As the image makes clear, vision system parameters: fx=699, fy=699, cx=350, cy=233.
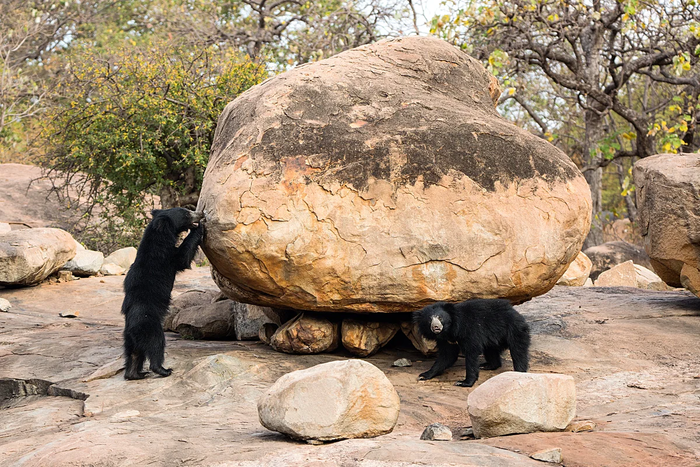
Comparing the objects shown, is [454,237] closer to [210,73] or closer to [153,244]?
[153,244]

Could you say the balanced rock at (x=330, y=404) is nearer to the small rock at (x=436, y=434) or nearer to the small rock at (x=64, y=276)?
the small rock at (x=436, y=434)

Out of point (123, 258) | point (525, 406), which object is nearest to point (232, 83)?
point (123, 258)

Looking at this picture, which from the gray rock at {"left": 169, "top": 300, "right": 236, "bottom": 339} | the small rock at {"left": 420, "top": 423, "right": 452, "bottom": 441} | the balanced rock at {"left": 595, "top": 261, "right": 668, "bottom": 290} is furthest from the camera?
the balanced rock at {"left": 595, "top": 261, "right": 668, "bottom": 290}

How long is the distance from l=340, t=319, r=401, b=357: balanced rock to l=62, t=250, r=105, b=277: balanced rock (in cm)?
598

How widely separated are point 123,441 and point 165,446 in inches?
9.7

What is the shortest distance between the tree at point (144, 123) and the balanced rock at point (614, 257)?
288 inches

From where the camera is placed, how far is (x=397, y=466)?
130 inches

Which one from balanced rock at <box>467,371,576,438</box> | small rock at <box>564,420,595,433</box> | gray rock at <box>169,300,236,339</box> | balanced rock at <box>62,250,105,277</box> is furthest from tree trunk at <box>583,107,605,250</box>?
balanced rock at <box>467,371,576,438</box>

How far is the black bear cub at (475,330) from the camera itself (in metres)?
5.64

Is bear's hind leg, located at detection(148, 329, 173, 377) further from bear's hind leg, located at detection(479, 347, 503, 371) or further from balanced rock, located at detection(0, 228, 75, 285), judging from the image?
→ balanced rock, located at detection(0, 228, 75, 285)

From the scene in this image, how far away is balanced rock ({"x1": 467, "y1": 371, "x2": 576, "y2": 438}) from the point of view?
4070mm

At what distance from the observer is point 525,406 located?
409 cm

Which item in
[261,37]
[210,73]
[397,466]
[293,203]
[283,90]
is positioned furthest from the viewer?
[261,37]

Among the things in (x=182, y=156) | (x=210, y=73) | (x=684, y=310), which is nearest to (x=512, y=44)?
(x=210, y=73)
